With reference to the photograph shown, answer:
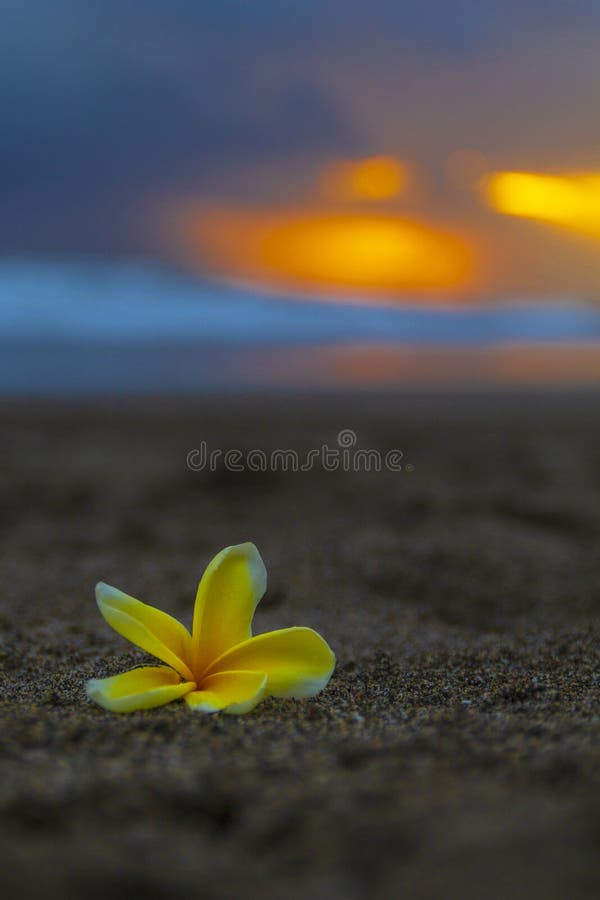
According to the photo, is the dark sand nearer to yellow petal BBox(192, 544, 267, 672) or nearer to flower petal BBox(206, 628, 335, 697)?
flower petal BBox(206, 628, 335, 697)

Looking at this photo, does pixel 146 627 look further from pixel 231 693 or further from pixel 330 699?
pixel 330 699

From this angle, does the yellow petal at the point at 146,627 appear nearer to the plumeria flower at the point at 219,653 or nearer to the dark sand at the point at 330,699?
the plumeria flower at the point at 219,653

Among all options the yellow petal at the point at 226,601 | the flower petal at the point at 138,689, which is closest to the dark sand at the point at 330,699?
the flower petal at the point at 138,689

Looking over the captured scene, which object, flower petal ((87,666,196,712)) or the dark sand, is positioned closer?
the dark sand

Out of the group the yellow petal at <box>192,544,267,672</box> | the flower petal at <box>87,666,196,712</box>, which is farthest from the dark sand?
the yellow petal at <box>192,544,267,672</box>

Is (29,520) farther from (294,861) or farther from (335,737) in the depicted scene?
(294,861)

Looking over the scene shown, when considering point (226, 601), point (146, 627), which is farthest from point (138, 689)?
point (226, 601)

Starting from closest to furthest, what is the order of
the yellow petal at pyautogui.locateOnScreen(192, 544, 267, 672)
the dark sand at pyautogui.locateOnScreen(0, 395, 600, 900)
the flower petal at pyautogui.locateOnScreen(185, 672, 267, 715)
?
the dark sand at pyautogui.locateOnScreen(0, 395, 600, 900), the flower petal at pyautogui.locateOnScreen(185, 672, 267, 715), the yellow petal at pyautogui.locateOnScreen(192, 544, 267, 672)

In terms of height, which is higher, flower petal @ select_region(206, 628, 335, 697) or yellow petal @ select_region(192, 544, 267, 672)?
yellow petal @ select_region(192, 544, 267, 672)
